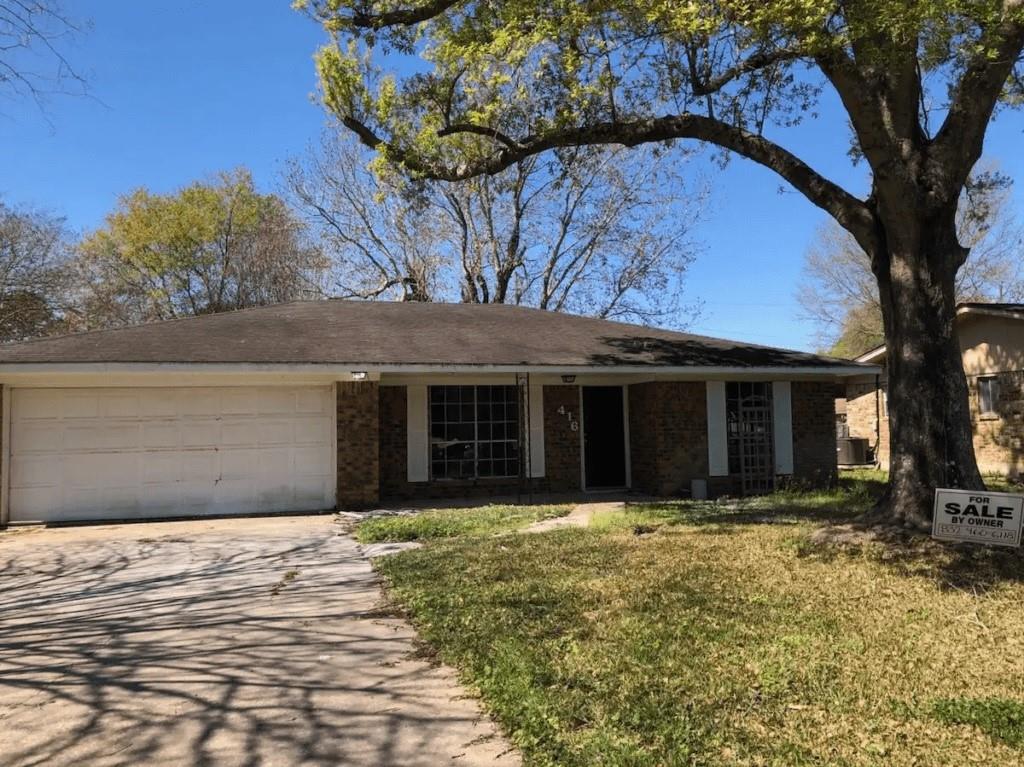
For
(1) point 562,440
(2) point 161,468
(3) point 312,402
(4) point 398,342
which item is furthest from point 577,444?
(2) point 161,468

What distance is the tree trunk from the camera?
789 centimetres

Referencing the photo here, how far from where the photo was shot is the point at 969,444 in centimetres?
792

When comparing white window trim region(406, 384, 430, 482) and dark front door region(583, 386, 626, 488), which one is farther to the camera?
dark front door region(583, 386, 626, 488)

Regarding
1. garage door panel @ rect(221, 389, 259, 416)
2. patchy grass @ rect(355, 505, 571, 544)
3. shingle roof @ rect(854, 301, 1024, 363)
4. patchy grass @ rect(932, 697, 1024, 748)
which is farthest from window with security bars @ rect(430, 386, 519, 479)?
patchy grass @ rect(932, 697, 1024, 748)

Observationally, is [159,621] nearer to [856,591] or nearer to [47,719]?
[47,719]

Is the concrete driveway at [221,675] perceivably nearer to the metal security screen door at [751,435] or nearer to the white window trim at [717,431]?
the white window trim at [717,431]

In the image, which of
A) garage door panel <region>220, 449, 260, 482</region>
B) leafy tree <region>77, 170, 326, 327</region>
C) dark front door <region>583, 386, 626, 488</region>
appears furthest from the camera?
leafy tree <region>77, 170, 326, 327</region>

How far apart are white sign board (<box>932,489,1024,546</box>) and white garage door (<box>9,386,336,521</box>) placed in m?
9.17

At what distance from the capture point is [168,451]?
1223cm

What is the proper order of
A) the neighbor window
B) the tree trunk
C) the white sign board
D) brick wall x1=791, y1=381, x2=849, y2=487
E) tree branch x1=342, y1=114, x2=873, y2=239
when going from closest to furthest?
1. the white sign board
2. the tree trunk
3. tree branch x1=342, y1=114, x2=873, y2=239
4. brick wall x1=791, y1=381, x2=849, y2=487
5. the neighbor window

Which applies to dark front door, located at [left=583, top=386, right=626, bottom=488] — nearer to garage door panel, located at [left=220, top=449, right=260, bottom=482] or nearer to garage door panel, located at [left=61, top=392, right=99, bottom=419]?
garage door panel, located at [left=220, top=449, right=260, bottom=482]

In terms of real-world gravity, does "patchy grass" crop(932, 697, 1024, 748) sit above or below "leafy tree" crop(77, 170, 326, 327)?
below

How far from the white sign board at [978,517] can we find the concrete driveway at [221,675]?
4.96 meters

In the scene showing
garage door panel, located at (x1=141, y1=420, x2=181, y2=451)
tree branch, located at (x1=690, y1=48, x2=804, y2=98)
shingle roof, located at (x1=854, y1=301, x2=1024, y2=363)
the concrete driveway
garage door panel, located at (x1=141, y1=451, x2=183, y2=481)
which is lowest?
the concrete driveway
